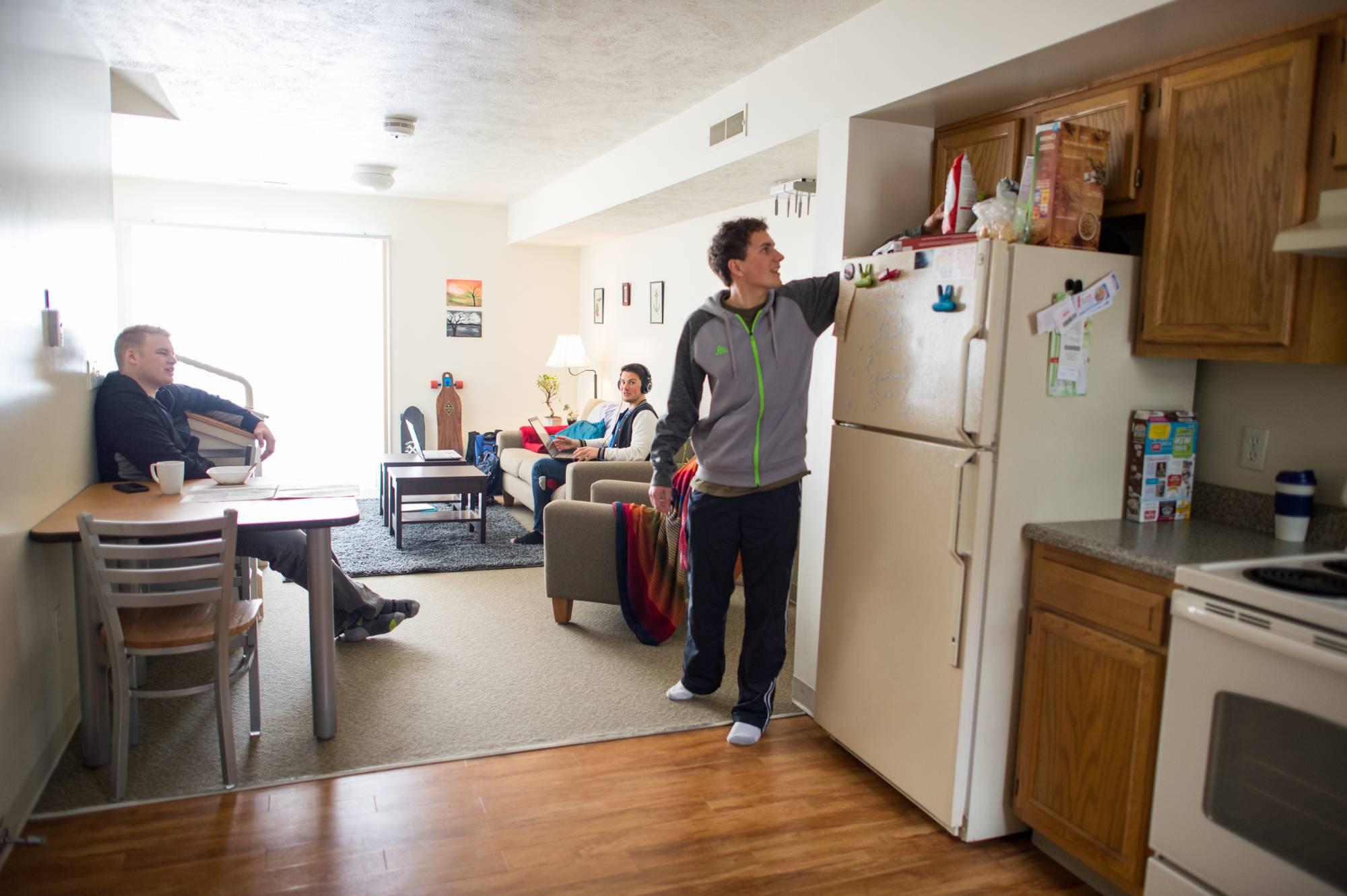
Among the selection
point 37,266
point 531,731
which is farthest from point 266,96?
point 531,731

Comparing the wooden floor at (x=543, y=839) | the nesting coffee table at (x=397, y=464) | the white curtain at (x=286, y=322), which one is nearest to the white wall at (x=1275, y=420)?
the wooden floor at (x=543, y=839)

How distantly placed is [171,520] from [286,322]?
218 inches

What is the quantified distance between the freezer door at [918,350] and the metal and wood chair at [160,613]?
1803 millimetres

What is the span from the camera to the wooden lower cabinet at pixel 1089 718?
6.55 ft

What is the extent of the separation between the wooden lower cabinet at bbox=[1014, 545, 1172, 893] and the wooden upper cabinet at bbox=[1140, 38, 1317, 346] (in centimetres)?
64

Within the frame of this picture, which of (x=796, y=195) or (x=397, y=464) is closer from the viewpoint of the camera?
(x=796, y=195)

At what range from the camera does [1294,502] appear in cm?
217

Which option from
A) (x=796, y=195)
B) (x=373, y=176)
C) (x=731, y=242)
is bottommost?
(x=731, y=242)

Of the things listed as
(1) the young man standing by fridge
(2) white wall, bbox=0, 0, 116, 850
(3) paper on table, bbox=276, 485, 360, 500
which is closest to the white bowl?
(3) paper on table, bbox=276, 485, 360, 500

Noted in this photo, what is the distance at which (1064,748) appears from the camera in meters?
2.21

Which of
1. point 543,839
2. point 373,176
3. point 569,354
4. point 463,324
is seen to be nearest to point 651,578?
A: point 543,839

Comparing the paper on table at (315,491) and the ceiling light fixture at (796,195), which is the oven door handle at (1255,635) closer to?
the paper on table at (315,491)

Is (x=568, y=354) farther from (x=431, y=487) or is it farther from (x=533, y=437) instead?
(x=431, y=487)

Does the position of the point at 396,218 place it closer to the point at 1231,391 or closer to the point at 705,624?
the point at 705,624
